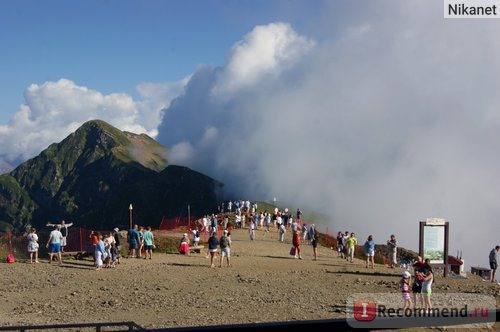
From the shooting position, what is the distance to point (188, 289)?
71.9ft

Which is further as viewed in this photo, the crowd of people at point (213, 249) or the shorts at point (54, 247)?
the shorts at point (54, 247)

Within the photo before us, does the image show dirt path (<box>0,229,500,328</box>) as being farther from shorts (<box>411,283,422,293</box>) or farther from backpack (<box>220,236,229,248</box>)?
shorts (<box>411,283,422,293</box>)

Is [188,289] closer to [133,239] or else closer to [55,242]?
[133,239]

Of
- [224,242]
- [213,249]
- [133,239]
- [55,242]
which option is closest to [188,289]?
[213,249]

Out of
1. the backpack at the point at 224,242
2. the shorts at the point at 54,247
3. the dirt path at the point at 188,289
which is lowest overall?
the dirt path at the point at 188,289

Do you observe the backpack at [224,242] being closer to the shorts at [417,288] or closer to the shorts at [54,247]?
the shorts at [54,247]

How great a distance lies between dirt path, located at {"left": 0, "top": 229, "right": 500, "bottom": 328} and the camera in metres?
17.8

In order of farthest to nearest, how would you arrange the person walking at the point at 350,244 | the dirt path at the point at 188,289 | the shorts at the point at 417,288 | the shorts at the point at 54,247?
the person walking at the point at 350,244 → the shorts at the point at 54,247 → the shorts at the point at 417,288 → the dirt path at the point at 188,289

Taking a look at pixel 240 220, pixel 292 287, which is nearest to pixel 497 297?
pixel 292 287

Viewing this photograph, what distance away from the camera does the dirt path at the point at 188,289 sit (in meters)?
17.8

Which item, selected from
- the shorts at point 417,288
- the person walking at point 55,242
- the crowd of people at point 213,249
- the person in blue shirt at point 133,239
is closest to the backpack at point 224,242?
the crowd of people at point 213,249

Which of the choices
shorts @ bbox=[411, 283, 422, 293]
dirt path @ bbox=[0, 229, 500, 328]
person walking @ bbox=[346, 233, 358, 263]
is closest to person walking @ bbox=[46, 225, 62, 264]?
dirt path @ bbox=[0, 229, 500, 328]

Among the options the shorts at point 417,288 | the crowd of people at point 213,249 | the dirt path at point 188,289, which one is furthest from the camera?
the crowd of people at point 213,249

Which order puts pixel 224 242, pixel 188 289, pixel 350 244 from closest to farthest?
pixel 188 289 → pixel 224 242 → pixel 350 244
